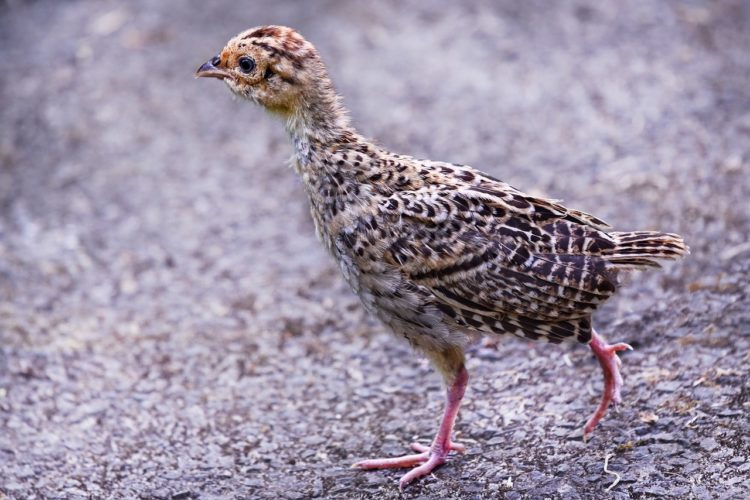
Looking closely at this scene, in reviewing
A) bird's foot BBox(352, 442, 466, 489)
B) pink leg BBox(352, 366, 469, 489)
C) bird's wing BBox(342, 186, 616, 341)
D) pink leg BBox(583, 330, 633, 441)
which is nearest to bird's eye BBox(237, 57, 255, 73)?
bird's wing BBox(342, 186, 616, 341)

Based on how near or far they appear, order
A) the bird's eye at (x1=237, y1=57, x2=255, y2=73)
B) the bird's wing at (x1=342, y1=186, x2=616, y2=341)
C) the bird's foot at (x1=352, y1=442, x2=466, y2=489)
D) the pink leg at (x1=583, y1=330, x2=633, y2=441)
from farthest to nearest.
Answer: the bird's eye at (x1=237, y1=57, x2=255, y2=73)
the pink leg at (x1=583, y1=330, x2=633, y2=441)
the bird's foot at (x1=352, y1=442, x2=466, y2=489)
the bird's wing at (x1=342, y1=186, x2=616, y2=341)

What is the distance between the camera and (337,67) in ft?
30.8

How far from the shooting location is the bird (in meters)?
4.55

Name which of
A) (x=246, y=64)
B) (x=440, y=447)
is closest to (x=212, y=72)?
(x=246, y=64)

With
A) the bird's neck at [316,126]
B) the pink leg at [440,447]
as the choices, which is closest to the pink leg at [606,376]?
the pink leg at [440,447]

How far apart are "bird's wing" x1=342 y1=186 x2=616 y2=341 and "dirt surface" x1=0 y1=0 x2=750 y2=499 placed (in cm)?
74

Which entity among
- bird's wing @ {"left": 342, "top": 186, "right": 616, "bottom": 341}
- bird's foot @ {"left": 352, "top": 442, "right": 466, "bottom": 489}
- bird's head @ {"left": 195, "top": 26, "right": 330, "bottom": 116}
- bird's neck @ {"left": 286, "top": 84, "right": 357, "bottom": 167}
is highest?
bird's head @ {"left": 195, "top": 26, "right": 330, "bottom": 116}

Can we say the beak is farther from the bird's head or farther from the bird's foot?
the bird's foot

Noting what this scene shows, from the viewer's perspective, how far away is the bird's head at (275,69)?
4.92 meters

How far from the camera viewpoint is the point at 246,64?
16.4 feet

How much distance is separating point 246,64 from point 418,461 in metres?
2.20

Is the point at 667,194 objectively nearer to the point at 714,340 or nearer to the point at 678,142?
the point at 678,142

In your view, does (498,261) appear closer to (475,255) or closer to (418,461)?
(475,255)

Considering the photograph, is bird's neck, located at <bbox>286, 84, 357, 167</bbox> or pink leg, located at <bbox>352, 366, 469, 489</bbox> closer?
pink leg, located at <bbox>352, 366, 469, 489</bbox>
